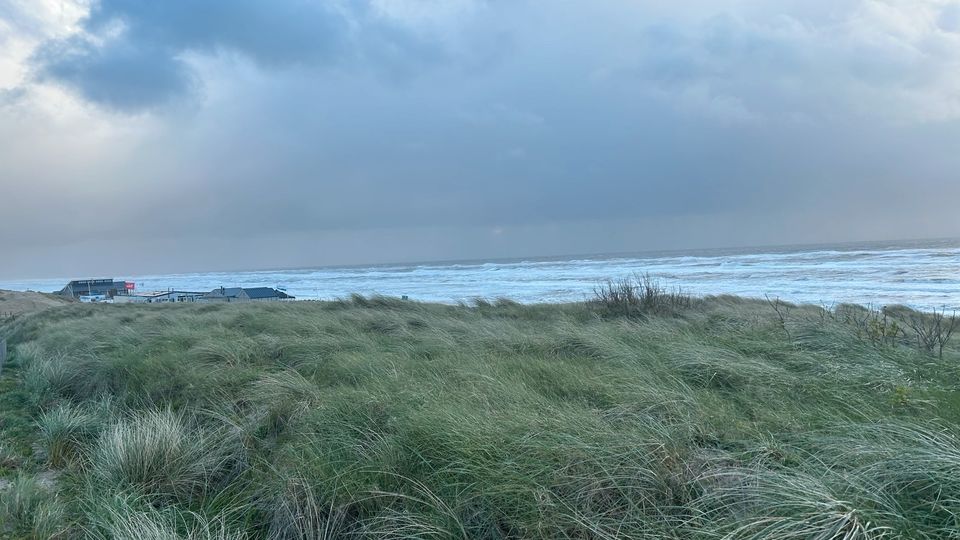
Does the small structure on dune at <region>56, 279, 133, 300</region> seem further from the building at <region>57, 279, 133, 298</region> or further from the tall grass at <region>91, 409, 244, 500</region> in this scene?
the tall grass at <region>91, 409, 244, 500</region>

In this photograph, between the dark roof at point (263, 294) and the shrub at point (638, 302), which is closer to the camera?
the shrub at point (638, 302)

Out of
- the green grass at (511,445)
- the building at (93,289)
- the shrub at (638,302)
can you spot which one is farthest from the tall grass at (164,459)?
the building at (93,289)

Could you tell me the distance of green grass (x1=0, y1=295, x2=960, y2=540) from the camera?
8.82 feet

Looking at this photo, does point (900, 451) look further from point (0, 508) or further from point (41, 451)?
point (41, 451)

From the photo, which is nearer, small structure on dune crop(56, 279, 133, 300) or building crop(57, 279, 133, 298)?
small structure on dune crop(56, 279, 133, 300)

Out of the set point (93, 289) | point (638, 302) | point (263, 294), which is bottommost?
point (263, 294)

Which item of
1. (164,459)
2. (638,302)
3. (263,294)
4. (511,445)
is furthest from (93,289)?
(511,445)

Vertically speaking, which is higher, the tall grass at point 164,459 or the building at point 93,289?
the building at point 93,289

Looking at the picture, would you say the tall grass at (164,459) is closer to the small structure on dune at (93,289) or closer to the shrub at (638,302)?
the shrub at (638,302)

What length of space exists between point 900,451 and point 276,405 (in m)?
4.67

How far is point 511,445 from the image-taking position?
340 cm

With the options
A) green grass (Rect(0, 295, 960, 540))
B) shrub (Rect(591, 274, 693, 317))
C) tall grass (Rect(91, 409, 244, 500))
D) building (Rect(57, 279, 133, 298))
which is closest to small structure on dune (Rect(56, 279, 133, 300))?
building (Rect(57, 279, 133, 298))

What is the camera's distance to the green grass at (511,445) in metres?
2.69

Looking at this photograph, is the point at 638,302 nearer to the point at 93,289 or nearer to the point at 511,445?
the point at 511,445
